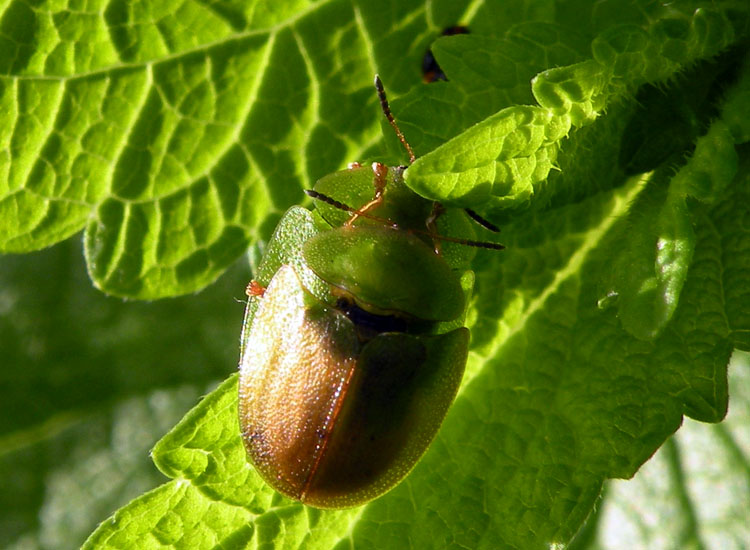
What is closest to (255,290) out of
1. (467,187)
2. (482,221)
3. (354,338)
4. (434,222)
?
(354,338)

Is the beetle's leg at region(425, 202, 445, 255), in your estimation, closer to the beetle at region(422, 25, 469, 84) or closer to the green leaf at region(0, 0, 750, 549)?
the green leaf at region(0, 0, 750, 549)

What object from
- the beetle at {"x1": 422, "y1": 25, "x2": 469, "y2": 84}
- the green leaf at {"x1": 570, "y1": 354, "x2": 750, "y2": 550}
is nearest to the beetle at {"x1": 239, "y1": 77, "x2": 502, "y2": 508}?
the beetle at {"x1": 422, "y1": 25, "x2": 469, "y2": 84}

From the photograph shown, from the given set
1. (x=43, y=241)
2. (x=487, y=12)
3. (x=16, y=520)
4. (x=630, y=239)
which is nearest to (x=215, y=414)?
(x=43, y=241)

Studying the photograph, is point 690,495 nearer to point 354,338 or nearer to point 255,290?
point 354,338

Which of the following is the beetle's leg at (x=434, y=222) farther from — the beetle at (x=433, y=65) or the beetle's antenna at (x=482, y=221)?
the beetle at (x=433, y=65)

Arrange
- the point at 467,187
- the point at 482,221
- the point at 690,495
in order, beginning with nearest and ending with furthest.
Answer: the point at 467,187, the point at 482,221, the point at 690,495

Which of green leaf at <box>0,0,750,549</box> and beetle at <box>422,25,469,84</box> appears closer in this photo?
green leaf at <box>0,0,750,549</box>

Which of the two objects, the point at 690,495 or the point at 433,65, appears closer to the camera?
the point at 433,65

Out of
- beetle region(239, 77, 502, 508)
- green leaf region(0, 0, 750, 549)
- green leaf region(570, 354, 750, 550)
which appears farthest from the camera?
green leaf region(570, 354, 750, 550)
